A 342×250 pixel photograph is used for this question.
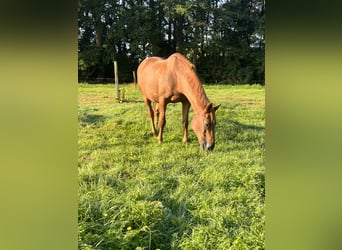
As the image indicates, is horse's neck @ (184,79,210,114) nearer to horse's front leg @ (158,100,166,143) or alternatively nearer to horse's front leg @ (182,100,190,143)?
horse's front leg @ (182,100,190,143)

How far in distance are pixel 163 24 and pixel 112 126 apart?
2.05 feet

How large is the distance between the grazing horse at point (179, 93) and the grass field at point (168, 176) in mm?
36

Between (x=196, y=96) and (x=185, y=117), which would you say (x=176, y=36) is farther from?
(x=185, y=117)

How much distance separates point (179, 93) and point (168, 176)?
1.54 feet

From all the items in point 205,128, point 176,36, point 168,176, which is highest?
point 176,36

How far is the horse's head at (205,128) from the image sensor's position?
2141mm

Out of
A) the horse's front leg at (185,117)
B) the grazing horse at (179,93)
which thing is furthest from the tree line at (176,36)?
the horse's front leg at (185,117)

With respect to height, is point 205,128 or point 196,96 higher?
point 196,96

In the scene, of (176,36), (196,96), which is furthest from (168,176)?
(176,36)

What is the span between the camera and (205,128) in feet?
7.05

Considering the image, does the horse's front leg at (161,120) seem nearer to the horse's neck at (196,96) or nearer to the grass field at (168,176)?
→ the grass field at (168,176)
